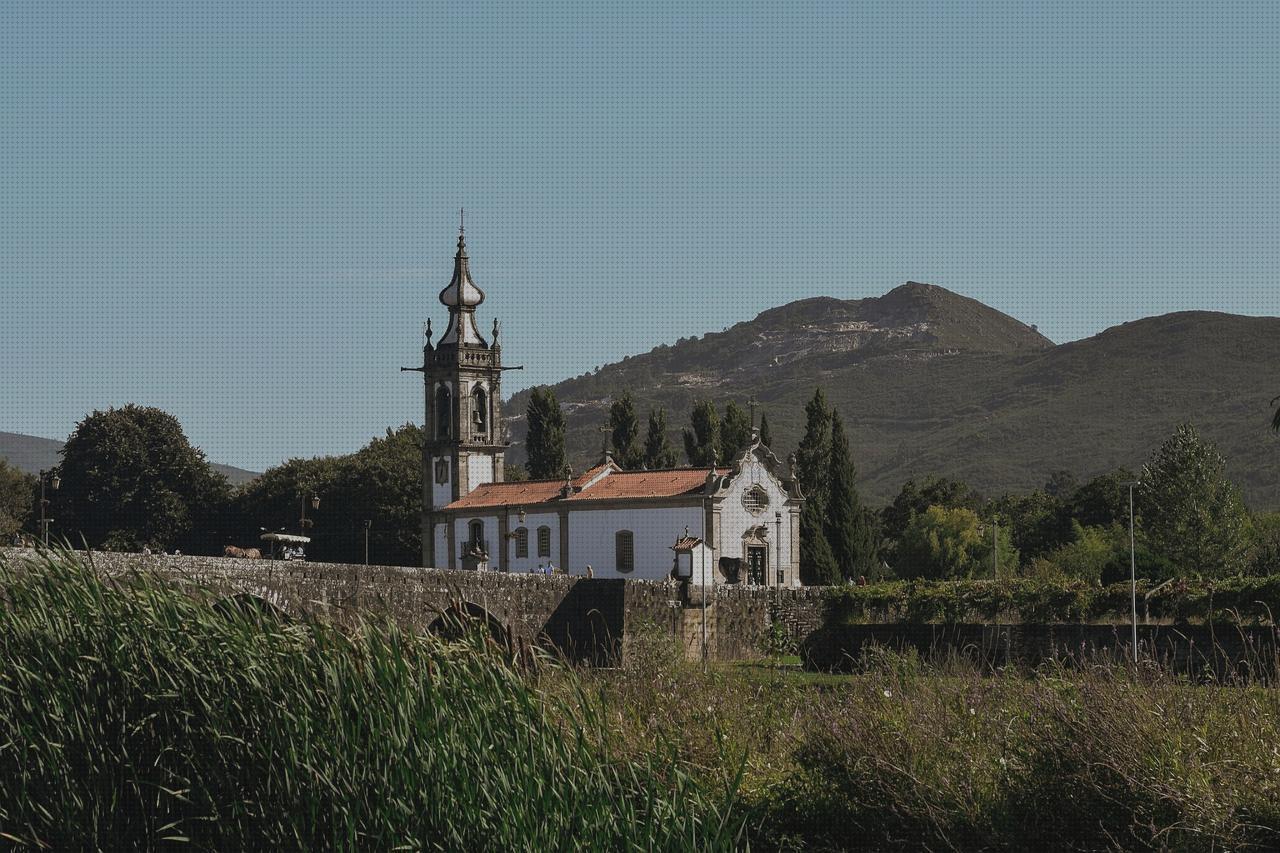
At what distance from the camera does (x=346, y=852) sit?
13.2 metres

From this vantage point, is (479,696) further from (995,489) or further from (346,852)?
(995,489)

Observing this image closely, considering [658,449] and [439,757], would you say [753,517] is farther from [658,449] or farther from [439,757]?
[439,757]

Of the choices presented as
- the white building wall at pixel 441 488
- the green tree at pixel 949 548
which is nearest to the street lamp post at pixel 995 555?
the green tree at pixel 949 548

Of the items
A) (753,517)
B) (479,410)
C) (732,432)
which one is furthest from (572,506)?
A: (732,432)

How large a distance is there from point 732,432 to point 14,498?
45.9 meters

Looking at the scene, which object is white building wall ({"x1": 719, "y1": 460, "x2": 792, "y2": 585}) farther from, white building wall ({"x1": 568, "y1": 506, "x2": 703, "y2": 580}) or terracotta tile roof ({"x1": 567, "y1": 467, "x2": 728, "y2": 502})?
white building wall ({"x1": 568, "y1": 506, "x2": 703, "y2": 580})

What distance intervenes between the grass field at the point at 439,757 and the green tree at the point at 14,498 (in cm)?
6870

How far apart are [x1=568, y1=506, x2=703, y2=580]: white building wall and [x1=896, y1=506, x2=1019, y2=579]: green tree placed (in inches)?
585

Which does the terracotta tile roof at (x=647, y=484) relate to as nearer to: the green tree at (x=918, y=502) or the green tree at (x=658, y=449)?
the green tree at (x=658, y=449)

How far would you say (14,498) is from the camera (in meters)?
97.8

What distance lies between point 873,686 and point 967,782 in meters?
2.81

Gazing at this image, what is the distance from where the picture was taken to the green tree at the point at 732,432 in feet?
235

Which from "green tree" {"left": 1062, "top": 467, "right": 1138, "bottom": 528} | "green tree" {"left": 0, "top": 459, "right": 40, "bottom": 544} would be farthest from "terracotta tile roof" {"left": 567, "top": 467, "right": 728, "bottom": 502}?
"green tree" {"left": 0, "top": 459, "right": 40, "bottom": 544}

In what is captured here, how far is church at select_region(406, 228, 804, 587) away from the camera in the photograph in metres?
60.2
